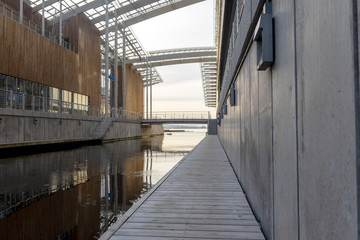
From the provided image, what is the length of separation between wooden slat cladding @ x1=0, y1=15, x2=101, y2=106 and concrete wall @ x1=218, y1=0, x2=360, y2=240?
20.6m

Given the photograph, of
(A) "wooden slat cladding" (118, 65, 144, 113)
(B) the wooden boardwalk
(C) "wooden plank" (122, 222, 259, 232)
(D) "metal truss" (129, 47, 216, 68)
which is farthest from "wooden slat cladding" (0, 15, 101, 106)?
(C) "wooden plank" (122, 222, 259, 232)

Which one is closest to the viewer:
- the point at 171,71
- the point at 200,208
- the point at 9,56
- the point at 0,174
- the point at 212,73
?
the point at 200,208

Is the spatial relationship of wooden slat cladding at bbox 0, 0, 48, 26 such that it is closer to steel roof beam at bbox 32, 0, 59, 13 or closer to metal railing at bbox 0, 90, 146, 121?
steel roof beam at bbox 32, 0, 59, 13

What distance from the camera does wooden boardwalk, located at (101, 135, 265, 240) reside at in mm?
3141

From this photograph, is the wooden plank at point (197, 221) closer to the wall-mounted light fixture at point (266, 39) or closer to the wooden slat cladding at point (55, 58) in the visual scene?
the wall-mounted light fixture at point (266, 39)

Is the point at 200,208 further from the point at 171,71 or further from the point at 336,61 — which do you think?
the point at 171,71

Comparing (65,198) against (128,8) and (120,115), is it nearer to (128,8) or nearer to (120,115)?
(120,115)

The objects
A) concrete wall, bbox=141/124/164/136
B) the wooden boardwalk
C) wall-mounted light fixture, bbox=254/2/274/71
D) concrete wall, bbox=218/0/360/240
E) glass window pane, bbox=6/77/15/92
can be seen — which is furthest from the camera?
concrete wall, bbox=141/124/164/136

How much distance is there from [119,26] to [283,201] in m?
35.1

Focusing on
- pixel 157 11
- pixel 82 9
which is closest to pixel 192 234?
pixel 82 9

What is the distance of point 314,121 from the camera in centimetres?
144

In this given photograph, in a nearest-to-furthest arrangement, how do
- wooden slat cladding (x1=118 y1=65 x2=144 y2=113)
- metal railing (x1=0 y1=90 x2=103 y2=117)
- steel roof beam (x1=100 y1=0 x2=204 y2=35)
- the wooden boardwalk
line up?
the wooden boardwalk, metal railing (x1=0 y1=90 x2=103 y2=117), steel roof beam (x1=100 y1=0 x2=204 y2=35), wooden slat cladding (x1=118 y1=65 x2=144 y2=113)

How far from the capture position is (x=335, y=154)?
47.1 inches

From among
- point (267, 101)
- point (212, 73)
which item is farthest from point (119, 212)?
point (212, 73)
